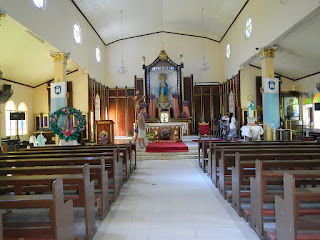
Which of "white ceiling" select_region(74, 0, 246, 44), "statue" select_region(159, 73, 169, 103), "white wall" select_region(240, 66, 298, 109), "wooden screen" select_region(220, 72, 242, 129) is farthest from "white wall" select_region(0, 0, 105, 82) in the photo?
"white wall" select_region(240, 66, 298, 109)

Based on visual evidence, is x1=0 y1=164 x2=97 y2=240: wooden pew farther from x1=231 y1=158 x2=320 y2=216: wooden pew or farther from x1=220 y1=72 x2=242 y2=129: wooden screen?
x1=220 y1=72 x2=242 y2=129: wooden screen

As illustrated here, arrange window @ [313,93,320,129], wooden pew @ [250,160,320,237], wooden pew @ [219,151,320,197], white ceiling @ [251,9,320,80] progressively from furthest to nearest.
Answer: window @ [313,93,320,129] → white ceiling @ [251,9,320,80] → wooden pew @ [219,151,320,197] → wooden pew @ [250,160,320,237]

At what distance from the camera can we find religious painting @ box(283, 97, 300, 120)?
15.2 metres

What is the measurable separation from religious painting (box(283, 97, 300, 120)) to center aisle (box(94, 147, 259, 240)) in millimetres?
10471

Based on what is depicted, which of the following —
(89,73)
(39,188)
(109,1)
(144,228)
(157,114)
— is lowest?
(144,228)

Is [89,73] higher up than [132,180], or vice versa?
[89,73]

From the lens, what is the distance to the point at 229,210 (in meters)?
4.41

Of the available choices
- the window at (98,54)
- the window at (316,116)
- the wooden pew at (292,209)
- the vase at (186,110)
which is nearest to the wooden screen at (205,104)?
the vase at (186,110)

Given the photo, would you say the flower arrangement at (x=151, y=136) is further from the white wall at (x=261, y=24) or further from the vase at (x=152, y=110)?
the white wall at (x=261, y=24)

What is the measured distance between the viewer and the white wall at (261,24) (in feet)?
28.3

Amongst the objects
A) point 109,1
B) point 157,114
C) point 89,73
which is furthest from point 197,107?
point 109,1

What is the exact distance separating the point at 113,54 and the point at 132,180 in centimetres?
1421

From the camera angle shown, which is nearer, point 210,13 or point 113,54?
point 210,13

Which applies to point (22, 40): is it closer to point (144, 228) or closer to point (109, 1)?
point (109, 1)
